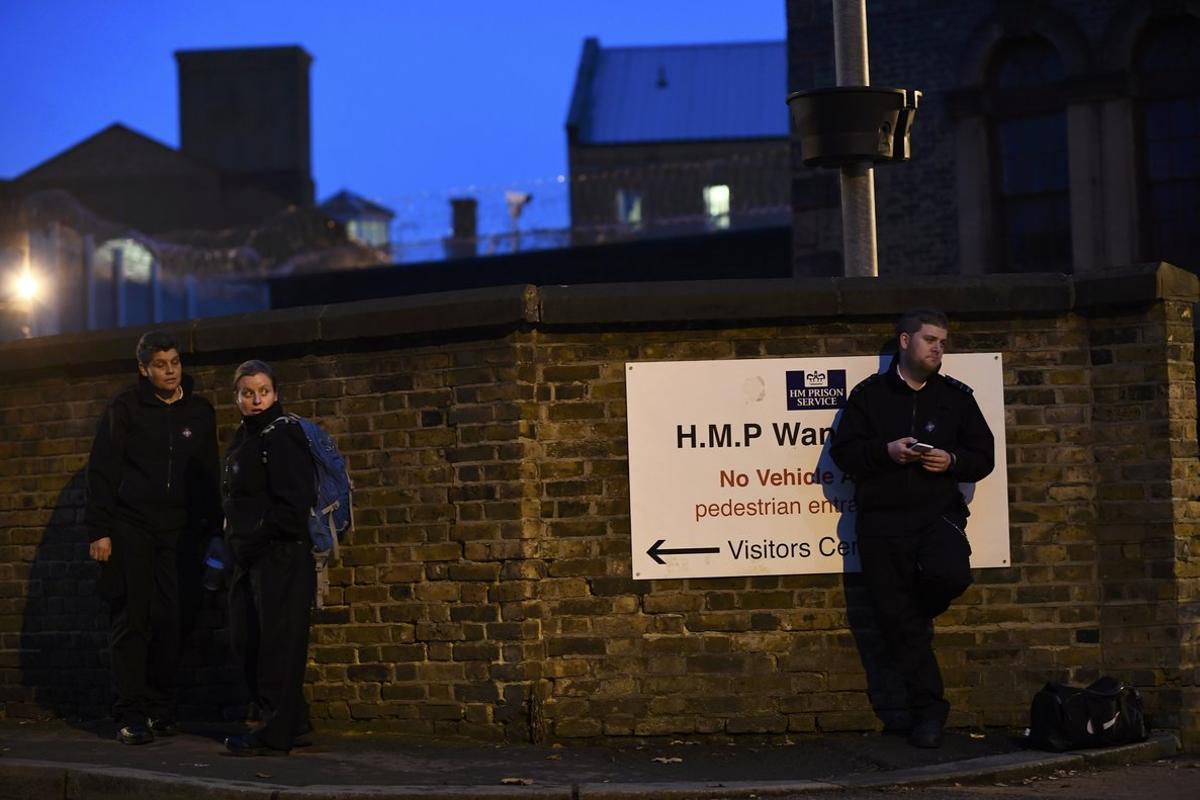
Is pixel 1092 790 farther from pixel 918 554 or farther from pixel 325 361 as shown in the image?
pixel 325 361

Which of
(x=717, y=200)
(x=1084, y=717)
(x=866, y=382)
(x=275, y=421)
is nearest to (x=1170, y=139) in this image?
(x=866, y=382)

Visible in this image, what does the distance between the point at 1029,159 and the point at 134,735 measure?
1503 centimetres

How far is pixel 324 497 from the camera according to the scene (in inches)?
342

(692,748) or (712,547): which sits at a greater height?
(712,547)

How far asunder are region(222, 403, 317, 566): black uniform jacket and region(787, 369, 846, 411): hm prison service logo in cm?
247

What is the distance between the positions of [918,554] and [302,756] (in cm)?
316

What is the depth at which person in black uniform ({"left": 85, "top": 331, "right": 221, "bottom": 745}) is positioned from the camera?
29.8ft

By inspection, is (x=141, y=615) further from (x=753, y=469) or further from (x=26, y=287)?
(x=26, y=287)

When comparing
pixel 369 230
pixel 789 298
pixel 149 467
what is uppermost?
pixel 369 230

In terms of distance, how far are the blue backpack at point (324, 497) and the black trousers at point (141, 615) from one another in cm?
97

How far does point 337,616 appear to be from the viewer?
9.37m

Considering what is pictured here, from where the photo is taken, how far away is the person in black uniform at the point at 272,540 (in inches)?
332

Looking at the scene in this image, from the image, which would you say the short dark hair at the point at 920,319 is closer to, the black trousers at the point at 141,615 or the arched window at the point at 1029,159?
the black trousers at the point at 141,615

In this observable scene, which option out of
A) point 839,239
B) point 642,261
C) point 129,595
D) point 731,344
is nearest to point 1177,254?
point 839,239
